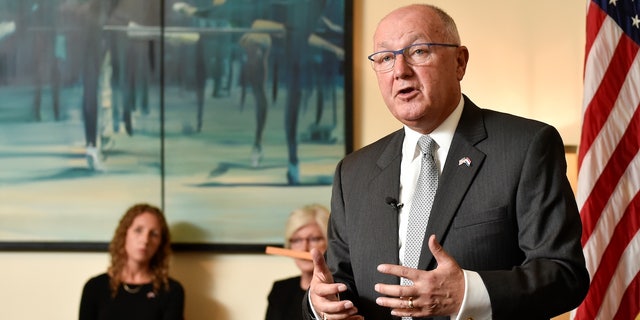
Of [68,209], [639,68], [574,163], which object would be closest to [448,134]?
[639,68]

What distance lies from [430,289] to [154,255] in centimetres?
334

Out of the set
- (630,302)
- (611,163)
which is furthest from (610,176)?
(630,302)

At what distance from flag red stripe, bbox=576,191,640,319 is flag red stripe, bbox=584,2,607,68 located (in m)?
0.68

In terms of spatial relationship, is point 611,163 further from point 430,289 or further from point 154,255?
point 154,255

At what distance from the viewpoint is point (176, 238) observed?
16.9ft

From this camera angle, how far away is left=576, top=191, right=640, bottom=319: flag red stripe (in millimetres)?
3738

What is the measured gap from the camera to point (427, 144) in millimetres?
2291

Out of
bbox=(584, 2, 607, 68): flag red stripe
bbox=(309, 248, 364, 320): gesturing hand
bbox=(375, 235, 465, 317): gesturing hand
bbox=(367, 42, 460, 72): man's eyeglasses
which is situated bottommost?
bbox=(309, 248, 364, 320): gesturing hand

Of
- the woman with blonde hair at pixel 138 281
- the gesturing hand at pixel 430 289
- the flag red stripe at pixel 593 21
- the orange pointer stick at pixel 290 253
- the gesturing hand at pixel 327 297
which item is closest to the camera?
the gesturing hand at pixel 430 289

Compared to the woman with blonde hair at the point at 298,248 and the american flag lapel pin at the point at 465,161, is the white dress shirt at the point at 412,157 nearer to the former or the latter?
the american flag lapel pin at the point at 465,161

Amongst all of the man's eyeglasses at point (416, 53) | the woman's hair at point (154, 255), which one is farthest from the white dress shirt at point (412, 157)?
the woman's hair at point (154, 255)

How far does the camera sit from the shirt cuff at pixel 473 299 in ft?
6.39

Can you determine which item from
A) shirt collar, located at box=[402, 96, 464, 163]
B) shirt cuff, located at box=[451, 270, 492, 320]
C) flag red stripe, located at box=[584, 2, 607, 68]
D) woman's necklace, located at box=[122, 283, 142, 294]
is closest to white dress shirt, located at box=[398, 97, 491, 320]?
shirt collar, located at box=[402, 96, 464, 163]

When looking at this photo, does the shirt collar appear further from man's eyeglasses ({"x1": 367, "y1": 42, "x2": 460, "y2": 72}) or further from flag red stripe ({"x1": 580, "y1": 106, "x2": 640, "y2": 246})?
flag red stripe ({"x1": 580, "y1": 106, "x2": 640, "y2": 246})
